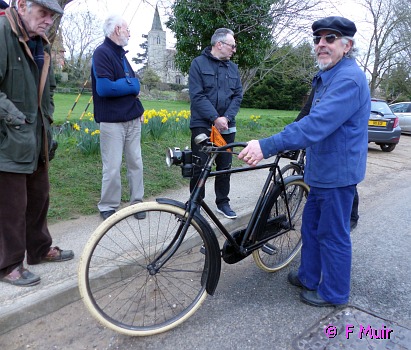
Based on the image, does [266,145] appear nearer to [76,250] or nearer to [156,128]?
[76,250]

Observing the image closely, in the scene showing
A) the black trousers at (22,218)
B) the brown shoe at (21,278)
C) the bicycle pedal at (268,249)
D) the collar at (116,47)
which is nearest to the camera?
the black trousers at (22,218)

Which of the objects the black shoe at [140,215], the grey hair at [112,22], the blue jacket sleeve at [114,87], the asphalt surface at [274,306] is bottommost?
the asphalt surface at [274,306]

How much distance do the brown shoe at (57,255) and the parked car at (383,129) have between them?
908 cm

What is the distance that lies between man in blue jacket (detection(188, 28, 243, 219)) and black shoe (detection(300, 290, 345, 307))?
60.1 inches

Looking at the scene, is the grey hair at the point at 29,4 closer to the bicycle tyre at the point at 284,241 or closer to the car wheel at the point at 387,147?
the bicycle tyre at the point at 284,241

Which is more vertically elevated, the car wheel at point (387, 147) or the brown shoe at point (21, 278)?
the car wheel at point (387, 147)

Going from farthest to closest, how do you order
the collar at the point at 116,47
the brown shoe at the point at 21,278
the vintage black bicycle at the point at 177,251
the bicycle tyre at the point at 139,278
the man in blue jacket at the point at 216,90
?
the man in blue jacket at the point at 216,90 < the collar at the point at 116,47 < the brown shoe at the point at 21,278 < the vintage black bicycle at the point at 177,251 < the bicycle tyre at the point at 139,278

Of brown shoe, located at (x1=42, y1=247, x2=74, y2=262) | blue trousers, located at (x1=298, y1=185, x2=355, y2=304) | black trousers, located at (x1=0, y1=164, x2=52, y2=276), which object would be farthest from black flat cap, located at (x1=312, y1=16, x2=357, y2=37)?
brown shoe, located at (x1=42, y1=247, x2=74, y2=262)

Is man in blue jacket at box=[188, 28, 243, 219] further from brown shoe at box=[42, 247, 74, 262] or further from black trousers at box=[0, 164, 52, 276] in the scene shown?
black trousers at box=[0, 164, 52, 276]

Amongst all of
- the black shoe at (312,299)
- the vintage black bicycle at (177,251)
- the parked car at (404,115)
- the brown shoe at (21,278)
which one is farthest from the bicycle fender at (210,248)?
the parked car at (404,115)

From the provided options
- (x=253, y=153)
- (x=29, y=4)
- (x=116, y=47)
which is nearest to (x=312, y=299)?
(x=253, y=153)

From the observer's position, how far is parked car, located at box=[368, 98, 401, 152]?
10094 millimetres

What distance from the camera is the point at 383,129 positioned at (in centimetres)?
1012

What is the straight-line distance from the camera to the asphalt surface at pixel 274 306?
242 centimetres
